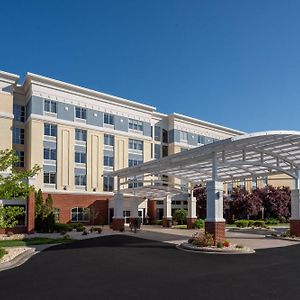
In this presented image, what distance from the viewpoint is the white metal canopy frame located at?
18734mm

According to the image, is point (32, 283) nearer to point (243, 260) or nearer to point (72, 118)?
point (243, 260)

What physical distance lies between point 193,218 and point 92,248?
58.3 ft

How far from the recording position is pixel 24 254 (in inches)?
635

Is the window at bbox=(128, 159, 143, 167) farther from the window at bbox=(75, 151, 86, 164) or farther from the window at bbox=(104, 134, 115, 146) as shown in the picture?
the window at bbox=(75, 151, 86, 164)

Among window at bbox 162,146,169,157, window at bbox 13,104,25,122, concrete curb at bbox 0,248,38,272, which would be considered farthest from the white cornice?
concrete curb at bbox 0,248,38,272

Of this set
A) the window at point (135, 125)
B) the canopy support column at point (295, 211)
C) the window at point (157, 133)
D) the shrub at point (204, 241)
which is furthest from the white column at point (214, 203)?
the window at point (157, 133)

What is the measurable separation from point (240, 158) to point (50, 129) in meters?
22.0

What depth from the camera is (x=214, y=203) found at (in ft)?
62.9

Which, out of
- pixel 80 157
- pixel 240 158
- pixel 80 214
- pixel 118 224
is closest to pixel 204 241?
pixel 240 158

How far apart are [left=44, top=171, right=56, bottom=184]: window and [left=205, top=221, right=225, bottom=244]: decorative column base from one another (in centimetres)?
2368

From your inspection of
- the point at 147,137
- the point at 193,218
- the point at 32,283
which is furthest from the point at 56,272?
the point at 147,137

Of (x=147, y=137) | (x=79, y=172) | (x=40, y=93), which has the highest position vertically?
(x=40, y=93)

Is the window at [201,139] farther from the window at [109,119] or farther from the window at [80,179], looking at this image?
the window at [80,179]

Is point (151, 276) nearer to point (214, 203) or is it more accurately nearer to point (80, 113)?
point (214, 203)
